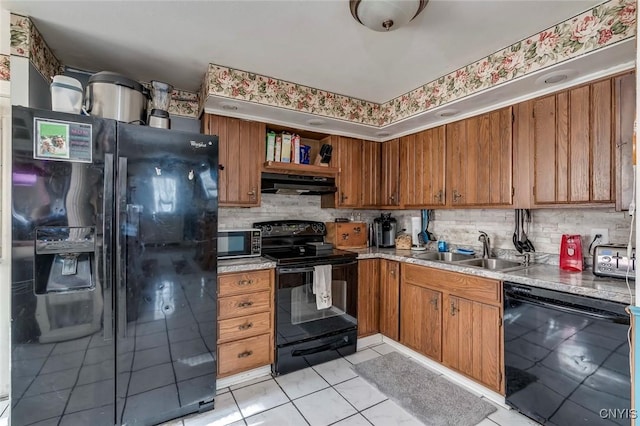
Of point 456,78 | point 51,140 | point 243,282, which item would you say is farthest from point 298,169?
point 51,140

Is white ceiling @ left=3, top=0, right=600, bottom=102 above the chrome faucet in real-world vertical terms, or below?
above

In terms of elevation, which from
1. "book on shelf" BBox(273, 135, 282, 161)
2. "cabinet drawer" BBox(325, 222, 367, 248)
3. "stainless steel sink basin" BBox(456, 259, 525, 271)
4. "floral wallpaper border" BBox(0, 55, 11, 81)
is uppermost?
"floral wallpaper border" BBox(0, 55, 11, 81)

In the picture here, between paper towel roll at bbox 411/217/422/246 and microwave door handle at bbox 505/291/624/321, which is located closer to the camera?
microwave door handle at bbox 505/291/624/321

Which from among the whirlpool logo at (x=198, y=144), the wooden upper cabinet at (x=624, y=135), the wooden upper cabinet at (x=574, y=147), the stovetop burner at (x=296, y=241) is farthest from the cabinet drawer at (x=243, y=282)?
the wooden upper cabinet at (x=624, y=135)

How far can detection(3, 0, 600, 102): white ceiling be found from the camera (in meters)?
1.69

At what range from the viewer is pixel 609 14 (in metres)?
1.62

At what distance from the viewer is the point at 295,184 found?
2.87 meters

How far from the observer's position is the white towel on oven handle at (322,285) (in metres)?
2.61

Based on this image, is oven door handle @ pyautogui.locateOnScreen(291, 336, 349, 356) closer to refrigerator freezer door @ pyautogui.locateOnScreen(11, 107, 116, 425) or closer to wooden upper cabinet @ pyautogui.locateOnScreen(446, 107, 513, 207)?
refrigerator freezer door @ pyautogui.locateOnScreen(11, 107, 116, 425)

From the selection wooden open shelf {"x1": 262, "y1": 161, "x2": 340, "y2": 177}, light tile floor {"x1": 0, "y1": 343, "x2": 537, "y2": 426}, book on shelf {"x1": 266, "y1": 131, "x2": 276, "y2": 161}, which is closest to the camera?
light tile floor {"x1": 0, "y1": 343, "x2": 537, "y2": 426}

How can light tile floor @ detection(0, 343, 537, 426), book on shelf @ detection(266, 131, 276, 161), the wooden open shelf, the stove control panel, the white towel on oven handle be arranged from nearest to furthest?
light tile floor @ detection(0, 343, 537, 426) → the white towel on oven handle → the wooden open shelf → book on shelf @ detection(266, 131, 276, 161) → the stove control panel

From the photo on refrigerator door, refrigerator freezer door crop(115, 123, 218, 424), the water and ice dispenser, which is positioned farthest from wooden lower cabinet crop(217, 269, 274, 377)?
the photo on refrigerator door

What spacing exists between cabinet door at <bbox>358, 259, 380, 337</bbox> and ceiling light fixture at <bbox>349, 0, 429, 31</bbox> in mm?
2038

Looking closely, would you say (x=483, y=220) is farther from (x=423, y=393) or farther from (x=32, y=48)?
(x=32, y=48)
